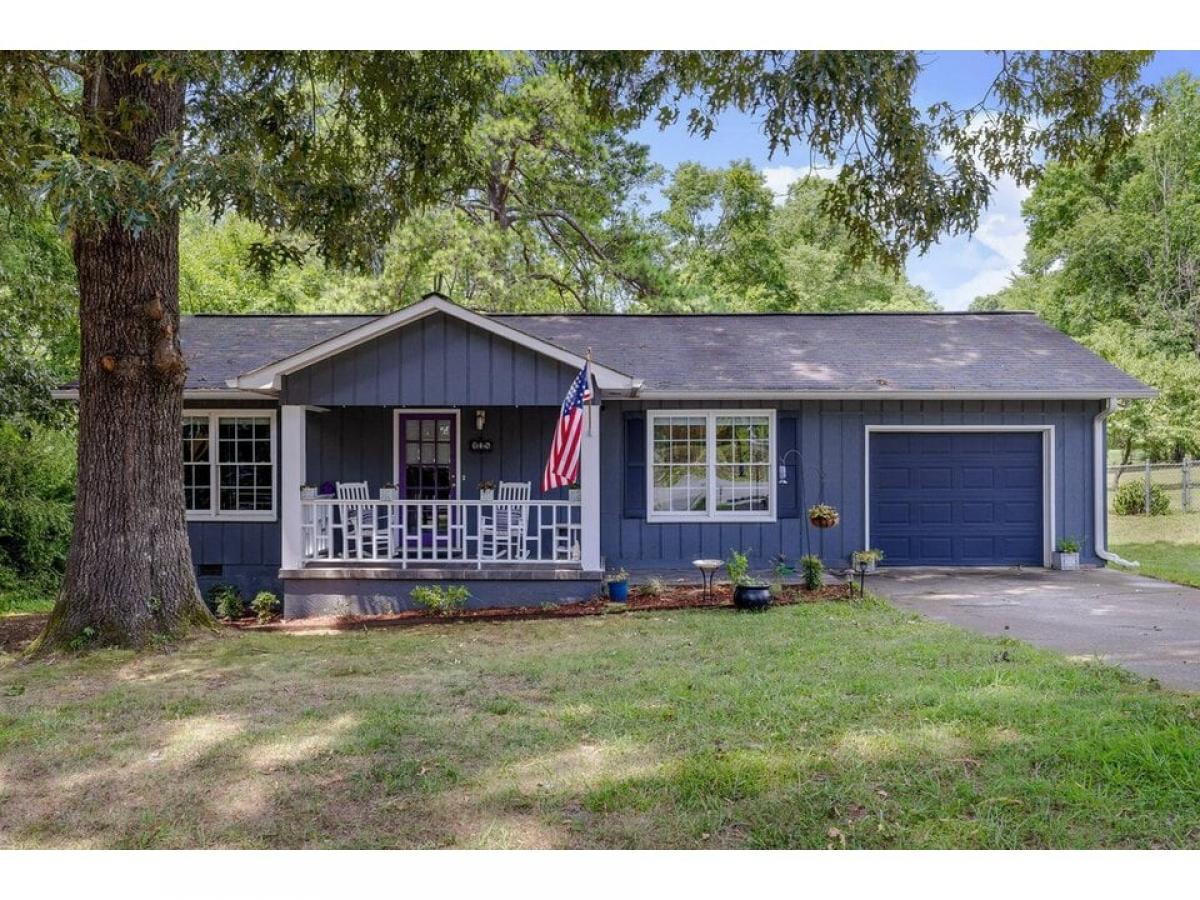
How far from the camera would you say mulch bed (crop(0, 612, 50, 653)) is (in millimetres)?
7059

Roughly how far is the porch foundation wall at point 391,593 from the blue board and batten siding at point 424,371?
180cm

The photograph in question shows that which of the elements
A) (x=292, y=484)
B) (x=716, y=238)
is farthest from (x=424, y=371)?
(x=716, y=238)

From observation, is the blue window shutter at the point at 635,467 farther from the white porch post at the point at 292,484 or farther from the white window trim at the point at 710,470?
the white porch post at the point at 292,484

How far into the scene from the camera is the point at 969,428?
10102 millimetres

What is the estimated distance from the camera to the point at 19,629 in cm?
782

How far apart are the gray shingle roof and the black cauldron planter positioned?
2694 mm

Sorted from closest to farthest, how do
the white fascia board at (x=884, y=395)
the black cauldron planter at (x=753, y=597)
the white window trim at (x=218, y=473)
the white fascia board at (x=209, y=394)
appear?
the black cauldron planter at (x=753, y=597), the white fascia board at (x=209, y=394), the white fascia board at (x=884, y=395), the white window trim at (x=218, y=473)

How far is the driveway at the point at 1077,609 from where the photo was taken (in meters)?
5.64

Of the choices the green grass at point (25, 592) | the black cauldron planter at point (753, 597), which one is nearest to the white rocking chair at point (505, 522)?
the black cauldron planter at point (753, 597)

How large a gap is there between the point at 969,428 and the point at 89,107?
9377 millimetres
